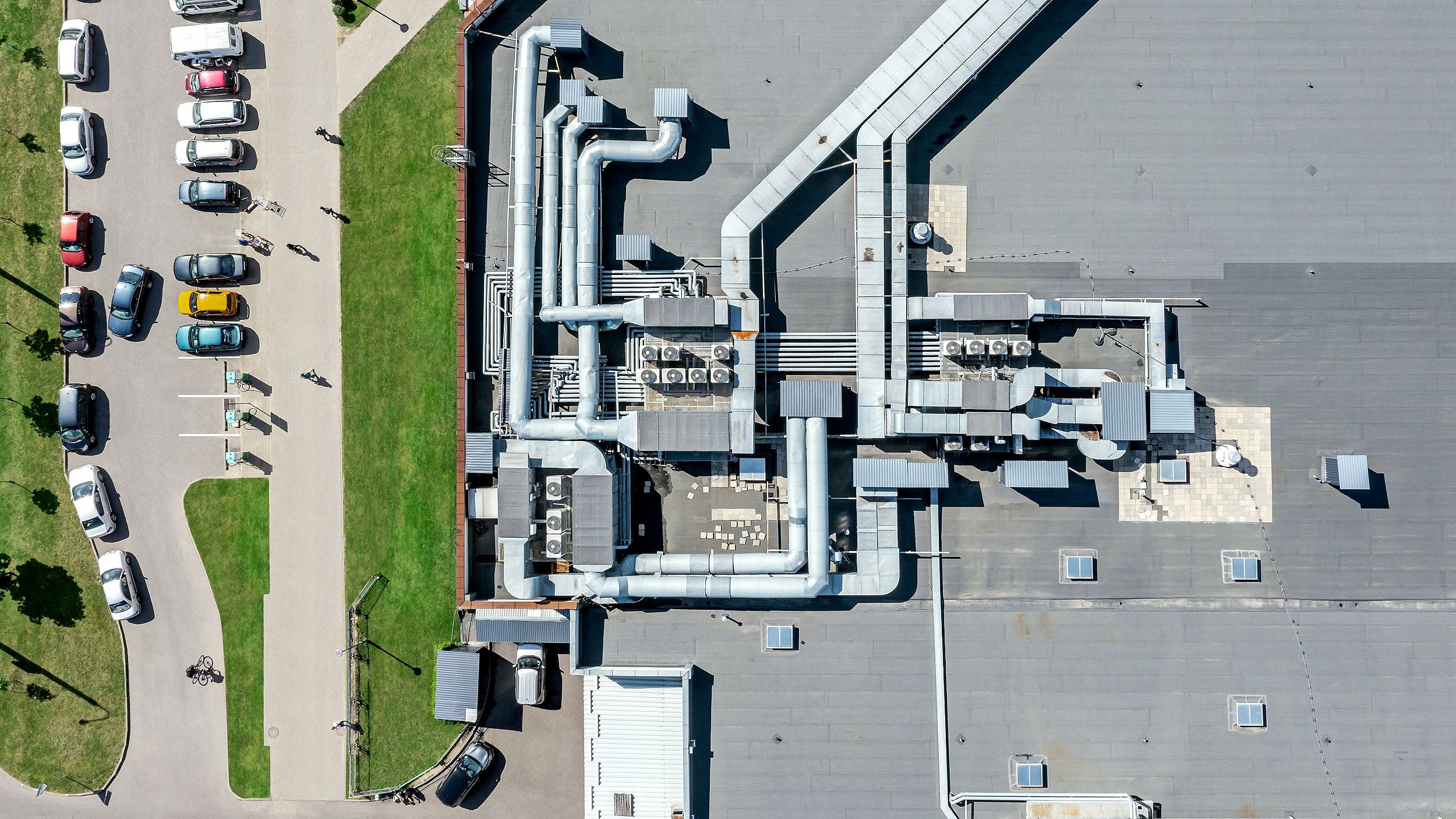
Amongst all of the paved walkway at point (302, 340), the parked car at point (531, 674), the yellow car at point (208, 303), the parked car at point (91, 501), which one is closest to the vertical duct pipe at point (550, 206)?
the paved walkway at point (302, 340)

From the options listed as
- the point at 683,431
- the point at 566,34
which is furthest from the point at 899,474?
the point at 566,34

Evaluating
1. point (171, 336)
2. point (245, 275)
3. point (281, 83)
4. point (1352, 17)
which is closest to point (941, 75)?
point (1352, 17)

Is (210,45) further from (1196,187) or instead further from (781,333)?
(1196,187)

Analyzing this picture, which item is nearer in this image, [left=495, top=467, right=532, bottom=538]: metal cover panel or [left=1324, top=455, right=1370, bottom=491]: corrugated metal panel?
[left=1324, top=455, right=1370, bottom=491]: corrugated metal panel

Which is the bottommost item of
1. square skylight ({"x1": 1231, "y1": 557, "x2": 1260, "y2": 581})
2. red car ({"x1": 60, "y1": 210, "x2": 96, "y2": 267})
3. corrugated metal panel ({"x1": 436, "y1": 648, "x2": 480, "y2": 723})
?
corrugated metal panel ({"x1": 436, "y1": 648, "x2": 480, "y2": 723})

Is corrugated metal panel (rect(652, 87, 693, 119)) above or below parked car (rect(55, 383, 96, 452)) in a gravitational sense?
above

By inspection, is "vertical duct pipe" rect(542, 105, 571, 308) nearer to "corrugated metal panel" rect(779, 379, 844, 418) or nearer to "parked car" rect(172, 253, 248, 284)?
"corrugated metal panel" rect(779, 379, 844, 418)

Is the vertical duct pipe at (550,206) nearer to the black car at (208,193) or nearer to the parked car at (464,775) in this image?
the black car at (208,193)

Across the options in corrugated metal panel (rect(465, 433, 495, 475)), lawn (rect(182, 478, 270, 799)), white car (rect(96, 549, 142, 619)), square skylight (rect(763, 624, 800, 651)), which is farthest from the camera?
lawn (rect(182, 478, 270, 799))

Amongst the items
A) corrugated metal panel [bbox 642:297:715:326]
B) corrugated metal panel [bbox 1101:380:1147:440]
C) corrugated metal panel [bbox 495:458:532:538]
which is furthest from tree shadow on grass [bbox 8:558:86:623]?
corrugated metal panel [bbox 1101:380:1147:440]
